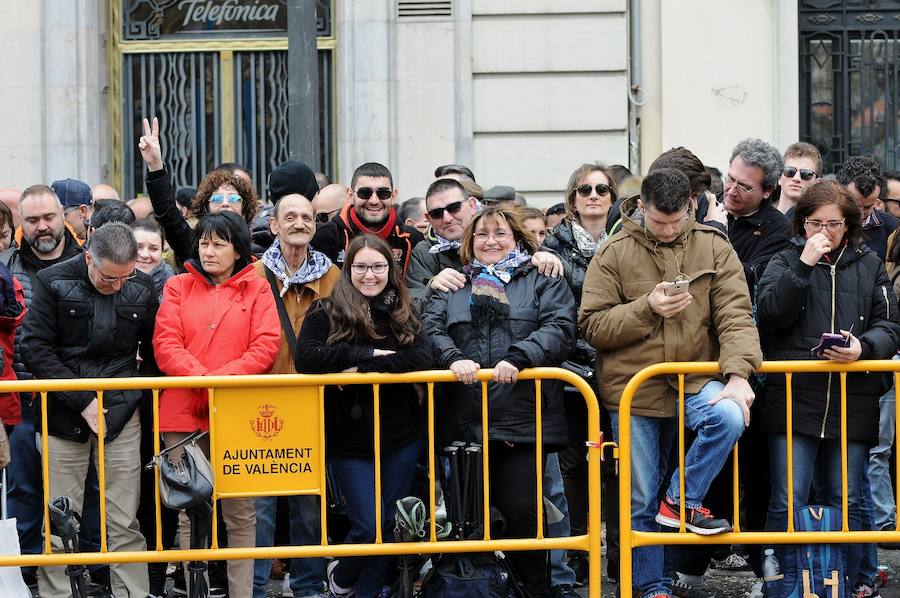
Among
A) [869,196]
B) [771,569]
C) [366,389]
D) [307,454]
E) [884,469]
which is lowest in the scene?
[771,569]

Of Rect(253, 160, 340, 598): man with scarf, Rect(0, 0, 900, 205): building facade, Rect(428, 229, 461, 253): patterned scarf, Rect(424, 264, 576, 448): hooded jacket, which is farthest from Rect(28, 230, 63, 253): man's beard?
Rect(0, 0, 900, 205): building facade

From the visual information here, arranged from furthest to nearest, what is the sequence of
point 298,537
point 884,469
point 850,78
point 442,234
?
1. point 850,78
2. point 884,469
3. point 442,234
4. point 298,537

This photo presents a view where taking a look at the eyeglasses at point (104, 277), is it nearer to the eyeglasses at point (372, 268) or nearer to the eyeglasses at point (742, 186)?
the eyeglasses at point (372, 268)

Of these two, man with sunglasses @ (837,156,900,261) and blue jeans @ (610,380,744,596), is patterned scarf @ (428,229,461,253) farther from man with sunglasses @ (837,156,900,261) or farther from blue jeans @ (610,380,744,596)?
man with sunglasses @ (837,156,900,261)

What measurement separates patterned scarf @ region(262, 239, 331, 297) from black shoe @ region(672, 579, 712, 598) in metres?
2.46

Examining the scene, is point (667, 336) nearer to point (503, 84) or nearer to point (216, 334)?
point (216, 334)

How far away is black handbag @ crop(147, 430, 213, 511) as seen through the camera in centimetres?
666

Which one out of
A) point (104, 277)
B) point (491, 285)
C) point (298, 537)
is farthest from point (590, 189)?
point (104, 277)

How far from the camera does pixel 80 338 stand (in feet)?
23.7

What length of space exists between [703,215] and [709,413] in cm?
145

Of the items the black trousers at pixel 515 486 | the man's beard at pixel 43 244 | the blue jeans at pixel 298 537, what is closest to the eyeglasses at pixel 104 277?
the man's beard at pixel 43 244

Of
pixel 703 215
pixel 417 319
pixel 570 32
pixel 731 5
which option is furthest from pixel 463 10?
pixel 417 319

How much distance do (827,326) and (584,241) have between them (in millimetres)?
1468

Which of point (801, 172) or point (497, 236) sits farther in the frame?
A: point (801, 172)
